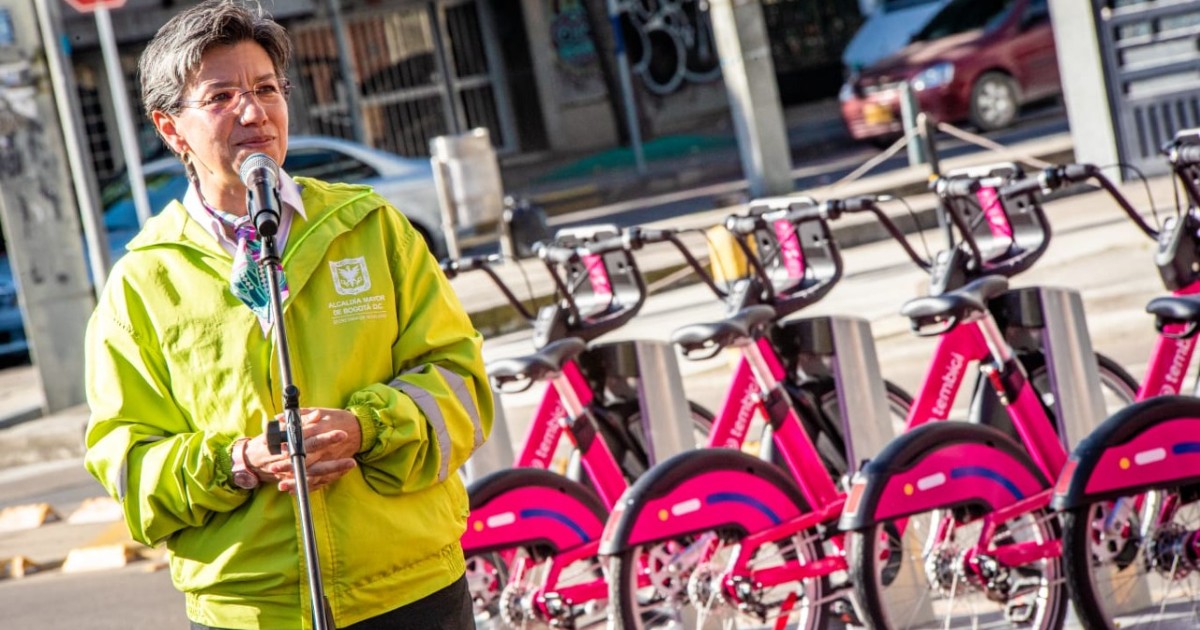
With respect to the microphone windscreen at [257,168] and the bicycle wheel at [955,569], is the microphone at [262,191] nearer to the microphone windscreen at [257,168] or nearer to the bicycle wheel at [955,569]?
the microphone windscreen at [257,168]

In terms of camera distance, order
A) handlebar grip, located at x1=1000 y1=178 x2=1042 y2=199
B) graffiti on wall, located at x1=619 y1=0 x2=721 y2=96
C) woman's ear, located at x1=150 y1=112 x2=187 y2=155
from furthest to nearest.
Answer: graffiti on wall, located at x1=619 y1=0 x2=721 y2=96 < handlebar grip, located at x1=1000 y1=178 x2=1042 y2=199 < woman's ear, located at x1=150 y1=112 x2=187 y2=155

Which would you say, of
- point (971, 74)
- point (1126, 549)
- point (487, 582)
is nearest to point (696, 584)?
point (487, 582)

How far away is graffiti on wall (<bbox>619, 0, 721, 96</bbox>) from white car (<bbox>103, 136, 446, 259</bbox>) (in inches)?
489

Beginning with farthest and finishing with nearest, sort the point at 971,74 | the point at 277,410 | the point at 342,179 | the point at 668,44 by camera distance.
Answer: the point at 668,44, the point at 971,74, the point at 342,179, the point at 277,410

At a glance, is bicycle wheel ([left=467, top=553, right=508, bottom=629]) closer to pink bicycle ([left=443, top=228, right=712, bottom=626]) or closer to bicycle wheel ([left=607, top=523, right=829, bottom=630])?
pink bicycle ([left=443, top=228, right=712, bottom=626])

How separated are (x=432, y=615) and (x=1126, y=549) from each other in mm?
2327

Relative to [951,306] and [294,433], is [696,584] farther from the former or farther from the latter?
[294,433]

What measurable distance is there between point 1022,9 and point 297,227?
1816cm

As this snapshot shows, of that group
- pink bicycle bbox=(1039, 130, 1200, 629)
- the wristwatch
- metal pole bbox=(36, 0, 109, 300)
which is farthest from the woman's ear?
metal pole bbox=(36, 0, 109, 300)

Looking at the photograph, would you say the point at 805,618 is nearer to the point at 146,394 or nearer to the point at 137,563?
the point at 146,394

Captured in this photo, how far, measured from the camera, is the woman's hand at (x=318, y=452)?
2.69 m

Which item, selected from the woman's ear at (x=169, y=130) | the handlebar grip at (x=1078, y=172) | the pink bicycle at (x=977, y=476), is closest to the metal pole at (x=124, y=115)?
the pink bicycle at (x=977, y=476)

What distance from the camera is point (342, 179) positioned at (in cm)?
1608

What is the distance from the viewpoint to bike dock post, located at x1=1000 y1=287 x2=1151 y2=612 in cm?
503
